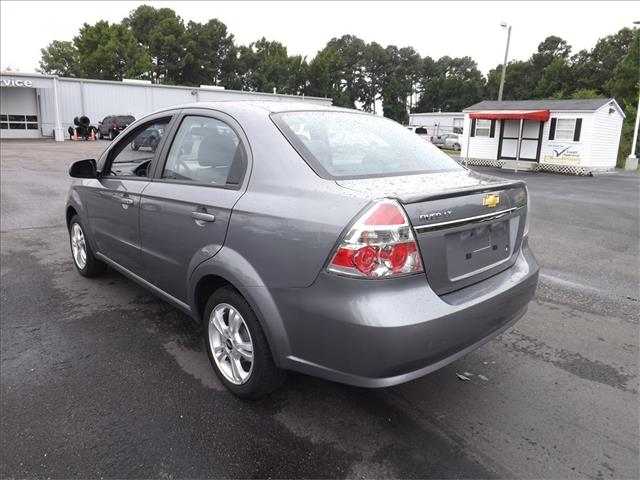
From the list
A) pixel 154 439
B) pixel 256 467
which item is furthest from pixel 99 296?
pixel 256 467

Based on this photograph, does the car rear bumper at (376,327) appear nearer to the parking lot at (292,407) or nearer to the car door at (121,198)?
the parking lot at (292,407)

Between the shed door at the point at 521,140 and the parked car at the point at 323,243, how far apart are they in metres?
21.3

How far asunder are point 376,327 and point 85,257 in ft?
12.5

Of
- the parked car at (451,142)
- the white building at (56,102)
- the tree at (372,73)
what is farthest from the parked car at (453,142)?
the tree at (372,73)

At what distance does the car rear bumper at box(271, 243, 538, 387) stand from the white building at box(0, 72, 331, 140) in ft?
104

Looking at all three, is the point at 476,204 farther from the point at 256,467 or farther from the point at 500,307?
the point at 256,467

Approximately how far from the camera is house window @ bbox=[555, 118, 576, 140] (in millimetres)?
21266

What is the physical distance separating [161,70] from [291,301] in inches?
2984

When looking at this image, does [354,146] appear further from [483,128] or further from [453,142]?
[453,142]

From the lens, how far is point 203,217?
9.69 feet

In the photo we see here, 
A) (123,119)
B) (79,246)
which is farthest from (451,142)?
(79,246)

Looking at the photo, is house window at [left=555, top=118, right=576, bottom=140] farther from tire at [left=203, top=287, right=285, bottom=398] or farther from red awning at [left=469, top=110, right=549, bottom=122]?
tire at [left=203, top=287, right=285, bottom=398]

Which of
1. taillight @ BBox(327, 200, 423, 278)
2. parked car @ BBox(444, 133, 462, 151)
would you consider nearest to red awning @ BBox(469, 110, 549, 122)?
parked car @ BBox(444, 133, 462, 151)

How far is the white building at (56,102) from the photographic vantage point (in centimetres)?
3194
